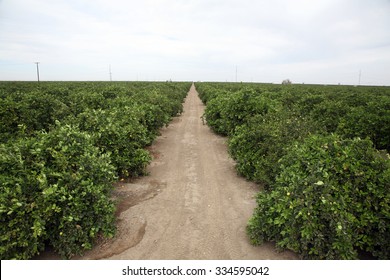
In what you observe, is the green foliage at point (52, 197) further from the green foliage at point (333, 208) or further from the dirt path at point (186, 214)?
the green foliage at point (333, 208)

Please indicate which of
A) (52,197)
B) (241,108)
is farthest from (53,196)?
(241,108)

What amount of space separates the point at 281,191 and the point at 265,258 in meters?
1.20

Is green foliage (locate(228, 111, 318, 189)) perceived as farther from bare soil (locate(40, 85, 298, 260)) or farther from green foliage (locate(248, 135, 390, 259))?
green foliage (locate(248, 135, 390, 259))

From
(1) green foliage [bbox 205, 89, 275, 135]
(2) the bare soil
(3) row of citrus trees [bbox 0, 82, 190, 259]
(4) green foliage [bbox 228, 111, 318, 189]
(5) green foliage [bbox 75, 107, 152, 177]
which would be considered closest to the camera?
(3) row of citrus trees [bbox 0, 82, 190, 259]

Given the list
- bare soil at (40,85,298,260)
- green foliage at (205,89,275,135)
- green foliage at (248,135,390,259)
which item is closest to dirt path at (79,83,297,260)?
bare soil at (40,85,298,260)

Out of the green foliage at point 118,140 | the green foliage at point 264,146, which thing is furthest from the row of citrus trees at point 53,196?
the green foliage at point 264,146

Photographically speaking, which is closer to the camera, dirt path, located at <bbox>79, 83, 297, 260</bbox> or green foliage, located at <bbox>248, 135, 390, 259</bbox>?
green foliage, located at <bbox>248, 135, 390, 259</bbox>

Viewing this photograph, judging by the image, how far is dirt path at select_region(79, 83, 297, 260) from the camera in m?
4.85

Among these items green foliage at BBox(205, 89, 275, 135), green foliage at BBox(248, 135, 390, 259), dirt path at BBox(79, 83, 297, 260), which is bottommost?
dirt path at BBox(79, 83, 297, 260)

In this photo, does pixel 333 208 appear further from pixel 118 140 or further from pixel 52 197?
pixel 118 140

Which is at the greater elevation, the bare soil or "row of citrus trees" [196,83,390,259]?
"row of citrus trees" [196,83,390,259]

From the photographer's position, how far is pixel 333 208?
4.24m

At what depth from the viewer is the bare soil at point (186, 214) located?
4.84m

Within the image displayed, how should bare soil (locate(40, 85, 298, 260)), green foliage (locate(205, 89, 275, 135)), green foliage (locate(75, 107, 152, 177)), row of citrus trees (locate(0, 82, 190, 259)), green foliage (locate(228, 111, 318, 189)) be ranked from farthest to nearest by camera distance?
1. green foliage (locate(205, 89, 275, 135))
2. green foliage (locate(75, 107, 152, 177))
3. green foliage (locate(228, 111, 318, 189))
4. bare soil (locate(40, 85, 298, 260))
5. row of citrus trees (locate(0, 82, 190, 259))
